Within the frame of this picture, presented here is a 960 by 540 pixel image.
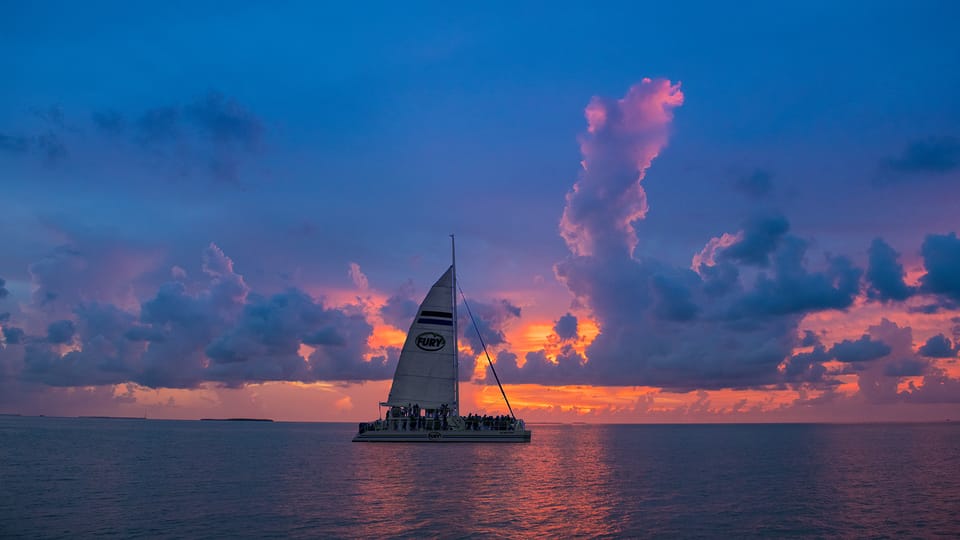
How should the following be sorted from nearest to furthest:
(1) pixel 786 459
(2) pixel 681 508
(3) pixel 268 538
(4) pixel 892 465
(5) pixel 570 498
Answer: (3) pixel 268 538
(2) pixel 681 508
(5) pixel 570 498
(4) pixel 892 465
(1) pixel 786 459

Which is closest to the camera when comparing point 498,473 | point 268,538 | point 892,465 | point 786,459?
point 268,538

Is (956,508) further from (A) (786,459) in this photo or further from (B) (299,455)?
(B) (299,455)

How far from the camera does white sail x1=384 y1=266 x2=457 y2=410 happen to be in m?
81.5

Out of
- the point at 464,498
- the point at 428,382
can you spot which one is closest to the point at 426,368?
the point at 428,382

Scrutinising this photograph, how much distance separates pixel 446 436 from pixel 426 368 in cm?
754

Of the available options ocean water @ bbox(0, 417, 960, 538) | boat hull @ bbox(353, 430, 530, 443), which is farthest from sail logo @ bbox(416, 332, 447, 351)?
ocean water @ bbox(0, 417, 960, 538)

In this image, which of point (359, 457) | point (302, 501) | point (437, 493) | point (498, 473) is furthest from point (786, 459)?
point (302, 501)

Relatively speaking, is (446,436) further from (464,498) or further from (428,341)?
(464,498)

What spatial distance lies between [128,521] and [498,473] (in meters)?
29.5

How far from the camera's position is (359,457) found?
255 feet

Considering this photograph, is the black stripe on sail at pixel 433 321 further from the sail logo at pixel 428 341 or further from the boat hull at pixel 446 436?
the boat hull at pixel 446 436

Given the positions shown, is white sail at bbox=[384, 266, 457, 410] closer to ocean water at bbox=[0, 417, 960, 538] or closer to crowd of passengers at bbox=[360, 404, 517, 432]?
crowd of passengers at bbox=[360, 404, 517, 432]

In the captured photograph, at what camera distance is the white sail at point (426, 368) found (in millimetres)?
81500

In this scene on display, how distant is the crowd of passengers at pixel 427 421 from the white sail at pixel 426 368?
67 cm
